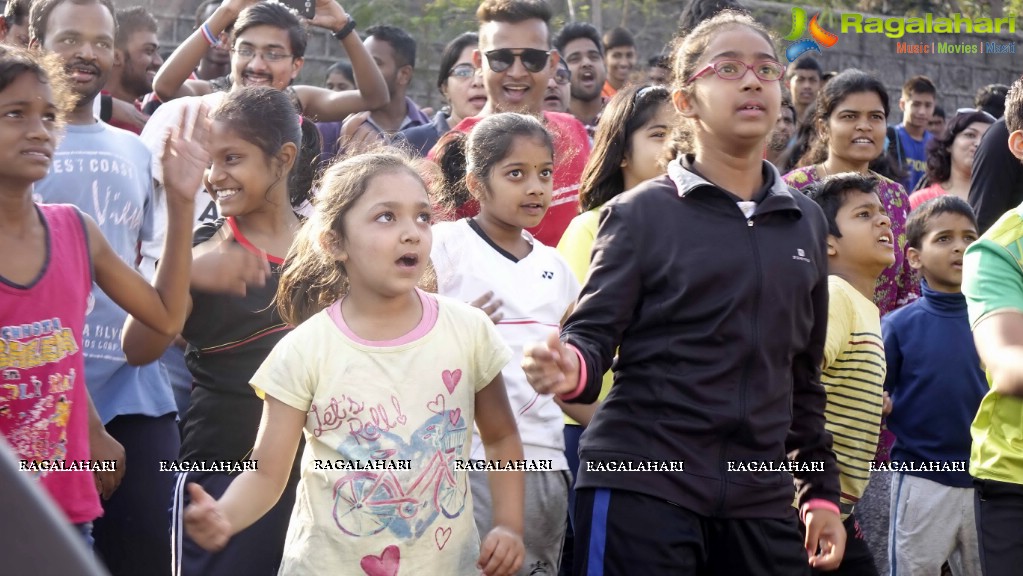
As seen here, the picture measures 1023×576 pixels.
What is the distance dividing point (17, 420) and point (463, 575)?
1251 mm

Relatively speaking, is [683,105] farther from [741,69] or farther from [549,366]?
[549,366]

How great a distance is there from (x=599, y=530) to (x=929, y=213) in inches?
127

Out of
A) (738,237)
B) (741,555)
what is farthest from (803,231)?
(741,555)

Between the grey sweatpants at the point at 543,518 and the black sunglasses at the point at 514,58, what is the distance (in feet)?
7.33

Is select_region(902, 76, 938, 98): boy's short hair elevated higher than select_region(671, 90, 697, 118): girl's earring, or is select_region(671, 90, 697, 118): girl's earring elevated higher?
select_region(671, 90, 697, 118): girl's earring

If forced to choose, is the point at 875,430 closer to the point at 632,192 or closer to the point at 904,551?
the point at 904,551

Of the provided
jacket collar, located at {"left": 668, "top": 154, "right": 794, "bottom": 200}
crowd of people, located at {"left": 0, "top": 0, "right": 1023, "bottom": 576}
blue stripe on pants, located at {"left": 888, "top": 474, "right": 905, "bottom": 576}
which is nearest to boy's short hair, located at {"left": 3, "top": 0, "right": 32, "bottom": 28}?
crowd of people, located at {"left": 0, "top": 0, "right": 1023, "bottom": 576}

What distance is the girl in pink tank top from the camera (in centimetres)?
353

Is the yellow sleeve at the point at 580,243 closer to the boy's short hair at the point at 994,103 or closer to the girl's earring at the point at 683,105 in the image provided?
the girl's earring at the point at 683,105

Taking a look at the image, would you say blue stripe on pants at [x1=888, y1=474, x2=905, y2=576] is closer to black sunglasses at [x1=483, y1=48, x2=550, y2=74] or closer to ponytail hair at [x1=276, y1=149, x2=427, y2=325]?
black sunglasses at [x1=483, y1=48, x2=550, y2=74]

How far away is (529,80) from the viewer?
6.00 m

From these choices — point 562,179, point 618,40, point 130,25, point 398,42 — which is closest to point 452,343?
point 562,179

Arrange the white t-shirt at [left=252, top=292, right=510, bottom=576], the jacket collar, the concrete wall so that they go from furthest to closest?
the concrete wall
the jacket collar
the white t-shirt at [left=252, top=292, right=510, bottom=576]

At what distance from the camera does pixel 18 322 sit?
3.52 m
